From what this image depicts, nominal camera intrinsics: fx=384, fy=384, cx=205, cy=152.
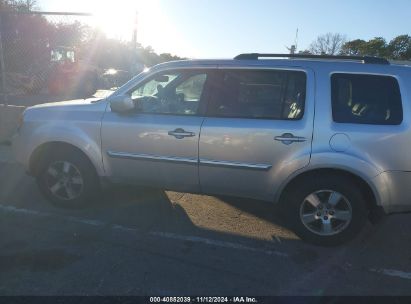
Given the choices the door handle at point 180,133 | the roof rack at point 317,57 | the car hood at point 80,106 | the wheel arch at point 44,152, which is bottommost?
the wheel arch at point 44,152

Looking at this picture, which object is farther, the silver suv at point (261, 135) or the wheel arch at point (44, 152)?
the wheel arch at point (44, 152)

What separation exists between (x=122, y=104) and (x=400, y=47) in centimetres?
5162

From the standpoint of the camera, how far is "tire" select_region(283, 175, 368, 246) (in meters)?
3.78

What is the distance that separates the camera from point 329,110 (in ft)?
12.2

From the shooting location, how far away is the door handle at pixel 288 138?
12.2 feet

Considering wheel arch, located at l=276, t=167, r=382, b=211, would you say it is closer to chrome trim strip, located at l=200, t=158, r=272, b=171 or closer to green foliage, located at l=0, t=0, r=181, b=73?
chrome trim strip, located at l=200, t=158, r=272, b=171

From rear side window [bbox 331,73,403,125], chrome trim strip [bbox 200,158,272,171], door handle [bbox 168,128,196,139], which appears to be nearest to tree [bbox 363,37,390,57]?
rear side window [bbox 331,73,403,125]

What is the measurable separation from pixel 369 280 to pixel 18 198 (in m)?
4.27

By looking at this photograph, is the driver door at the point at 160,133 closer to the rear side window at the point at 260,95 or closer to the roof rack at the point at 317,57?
the rear side window at the point at 260,95

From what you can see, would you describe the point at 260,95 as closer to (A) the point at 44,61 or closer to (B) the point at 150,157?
(B) the point at 150,157

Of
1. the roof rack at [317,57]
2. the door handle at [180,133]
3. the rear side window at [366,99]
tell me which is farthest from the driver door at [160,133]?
the rear side window at [366,99]


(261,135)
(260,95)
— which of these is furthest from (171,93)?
(261,135)

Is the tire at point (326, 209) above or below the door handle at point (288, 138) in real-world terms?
below

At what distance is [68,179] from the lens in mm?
4641
